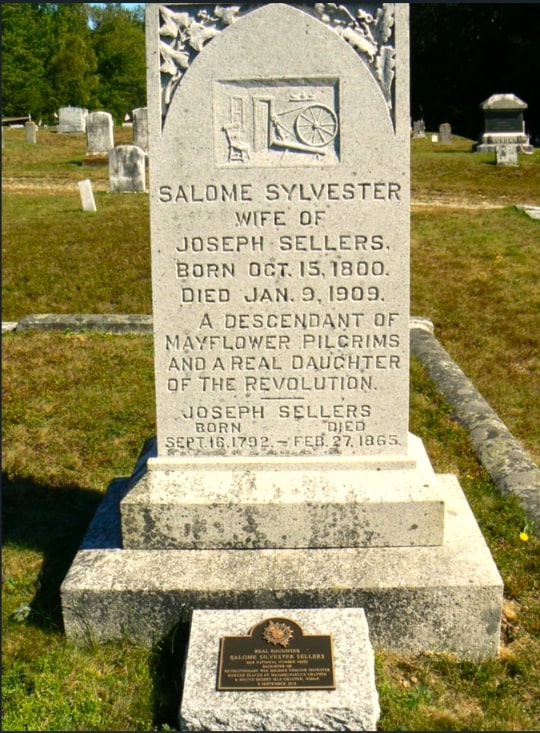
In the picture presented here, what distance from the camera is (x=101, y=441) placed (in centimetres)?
608

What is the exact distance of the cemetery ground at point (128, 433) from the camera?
141 inches

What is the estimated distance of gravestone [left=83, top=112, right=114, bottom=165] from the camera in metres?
23.7

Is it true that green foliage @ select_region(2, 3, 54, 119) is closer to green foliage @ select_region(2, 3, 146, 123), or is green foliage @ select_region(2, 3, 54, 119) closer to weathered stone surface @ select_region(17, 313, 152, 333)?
green foliage @ select_region(2, 3, 146, 123)

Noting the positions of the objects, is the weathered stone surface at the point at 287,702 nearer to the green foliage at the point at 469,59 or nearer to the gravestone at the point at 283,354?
the gravestone at the point at 283,354

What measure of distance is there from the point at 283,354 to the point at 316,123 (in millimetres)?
1091

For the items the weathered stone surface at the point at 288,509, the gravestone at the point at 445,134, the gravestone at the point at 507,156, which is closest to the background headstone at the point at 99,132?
the gravestone at the point at 507,156

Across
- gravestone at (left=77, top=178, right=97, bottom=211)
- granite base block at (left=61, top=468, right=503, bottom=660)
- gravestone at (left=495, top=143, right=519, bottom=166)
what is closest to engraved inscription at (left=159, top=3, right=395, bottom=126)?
granite base block at (left=61, top=468, right=503, bottom=660)

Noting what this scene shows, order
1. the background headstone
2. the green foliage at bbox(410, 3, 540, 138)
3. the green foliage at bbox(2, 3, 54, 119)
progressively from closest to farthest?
1. the background headstone
2. the green foliage at bbox(410, 3, 540, 138)
3. the green foliage at bbox(2, 3, 54, 119)

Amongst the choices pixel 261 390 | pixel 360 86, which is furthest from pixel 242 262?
pixel 360 86

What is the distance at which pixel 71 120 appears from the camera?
124 feet

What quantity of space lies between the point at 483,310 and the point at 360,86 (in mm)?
6346

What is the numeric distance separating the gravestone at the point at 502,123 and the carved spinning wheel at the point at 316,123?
78.2ft

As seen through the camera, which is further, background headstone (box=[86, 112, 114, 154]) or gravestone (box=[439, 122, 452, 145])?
gravestone (box=[439, 122, 452, 145])

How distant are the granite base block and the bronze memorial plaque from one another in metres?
0.22
